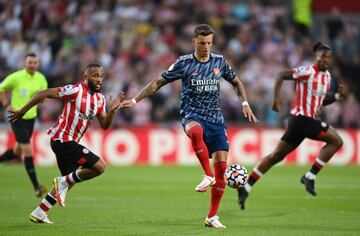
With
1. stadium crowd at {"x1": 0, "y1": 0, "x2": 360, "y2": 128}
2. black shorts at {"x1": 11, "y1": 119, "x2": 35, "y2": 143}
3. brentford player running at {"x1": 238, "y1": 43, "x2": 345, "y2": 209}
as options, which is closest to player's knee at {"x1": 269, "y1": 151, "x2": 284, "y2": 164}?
brentford player running at {"x1": 238, "y1": 43, "x2": 345, "y2": 209}

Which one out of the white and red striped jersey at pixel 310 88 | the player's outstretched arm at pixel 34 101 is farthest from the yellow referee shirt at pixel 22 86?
the white and red striped jersey at pixel 310 88

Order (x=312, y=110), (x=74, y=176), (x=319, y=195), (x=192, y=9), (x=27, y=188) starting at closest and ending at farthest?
(x=74, y=176) < (x=312, y=110) < (x=319, y=195) < (x=27, y=188) < (x=192, y=9)

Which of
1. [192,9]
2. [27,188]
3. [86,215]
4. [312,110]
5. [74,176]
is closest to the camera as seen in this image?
[74,176]

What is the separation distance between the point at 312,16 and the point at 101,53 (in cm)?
868

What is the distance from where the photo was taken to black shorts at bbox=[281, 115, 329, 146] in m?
13.1

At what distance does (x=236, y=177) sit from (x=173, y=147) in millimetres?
12741

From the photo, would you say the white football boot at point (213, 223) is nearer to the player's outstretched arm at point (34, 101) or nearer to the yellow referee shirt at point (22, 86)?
the player's outstretched arm at point (34, 101)

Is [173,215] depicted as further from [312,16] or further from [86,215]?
[312,16]

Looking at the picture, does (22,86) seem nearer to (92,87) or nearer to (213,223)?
(92,87)

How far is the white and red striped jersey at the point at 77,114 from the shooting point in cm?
1059

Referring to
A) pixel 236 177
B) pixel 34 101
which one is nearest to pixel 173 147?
pixel 236 177

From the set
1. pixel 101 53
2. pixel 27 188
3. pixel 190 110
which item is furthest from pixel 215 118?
pixel 101 53

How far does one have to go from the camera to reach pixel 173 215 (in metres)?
11.7

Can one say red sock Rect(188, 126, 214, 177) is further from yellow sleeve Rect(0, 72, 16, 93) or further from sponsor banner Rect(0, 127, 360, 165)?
sponsor banner Rect(0, 127, 360, 165)
